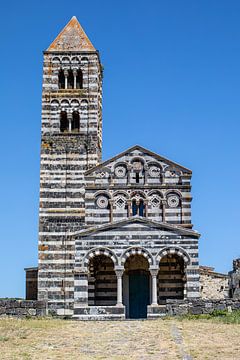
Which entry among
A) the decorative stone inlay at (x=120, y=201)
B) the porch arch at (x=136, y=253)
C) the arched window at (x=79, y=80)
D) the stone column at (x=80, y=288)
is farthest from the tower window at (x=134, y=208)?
the arched window at (x=79, y=80)

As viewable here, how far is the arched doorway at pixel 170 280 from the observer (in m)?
35.1

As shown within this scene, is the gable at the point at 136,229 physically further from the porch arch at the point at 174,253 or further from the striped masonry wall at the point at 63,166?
the striped masonry wall at the point at 63,166

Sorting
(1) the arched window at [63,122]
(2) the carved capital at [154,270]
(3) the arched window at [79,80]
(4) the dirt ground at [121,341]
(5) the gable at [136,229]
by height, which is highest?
(3) the arched window at [79,80]

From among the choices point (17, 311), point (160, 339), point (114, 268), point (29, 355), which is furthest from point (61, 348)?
point (114, 268)

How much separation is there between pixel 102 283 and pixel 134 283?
1.82 meters

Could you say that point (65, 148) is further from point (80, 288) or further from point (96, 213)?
point (80, 288)

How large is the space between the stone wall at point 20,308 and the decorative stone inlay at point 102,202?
897 centimetres

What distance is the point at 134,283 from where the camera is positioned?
35.2 metres

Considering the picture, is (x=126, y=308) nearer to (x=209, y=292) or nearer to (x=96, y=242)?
(x=96, y=242)

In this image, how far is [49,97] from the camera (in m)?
41.5

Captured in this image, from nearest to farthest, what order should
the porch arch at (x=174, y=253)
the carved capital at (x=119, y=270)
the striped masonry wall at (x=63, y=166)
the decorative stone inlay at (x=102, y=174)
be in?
the carved capital at (x=119, y=270), the porch arch at (x=174, y=253), the decorative stone inlay at (x=102, y=174), the striped masonry wall at (x=63, y=166)

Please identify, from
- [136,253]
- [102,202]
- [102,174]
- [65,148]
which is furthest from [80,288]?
[65,148]

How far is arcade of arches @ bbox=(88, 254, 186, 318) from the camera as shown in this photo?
1374 inches

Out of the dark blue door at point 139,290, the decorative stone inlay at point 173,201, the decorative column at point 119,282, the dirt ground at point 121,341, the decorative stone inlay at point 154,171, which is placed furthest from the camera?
the decorative stone inlay at point 154,171
